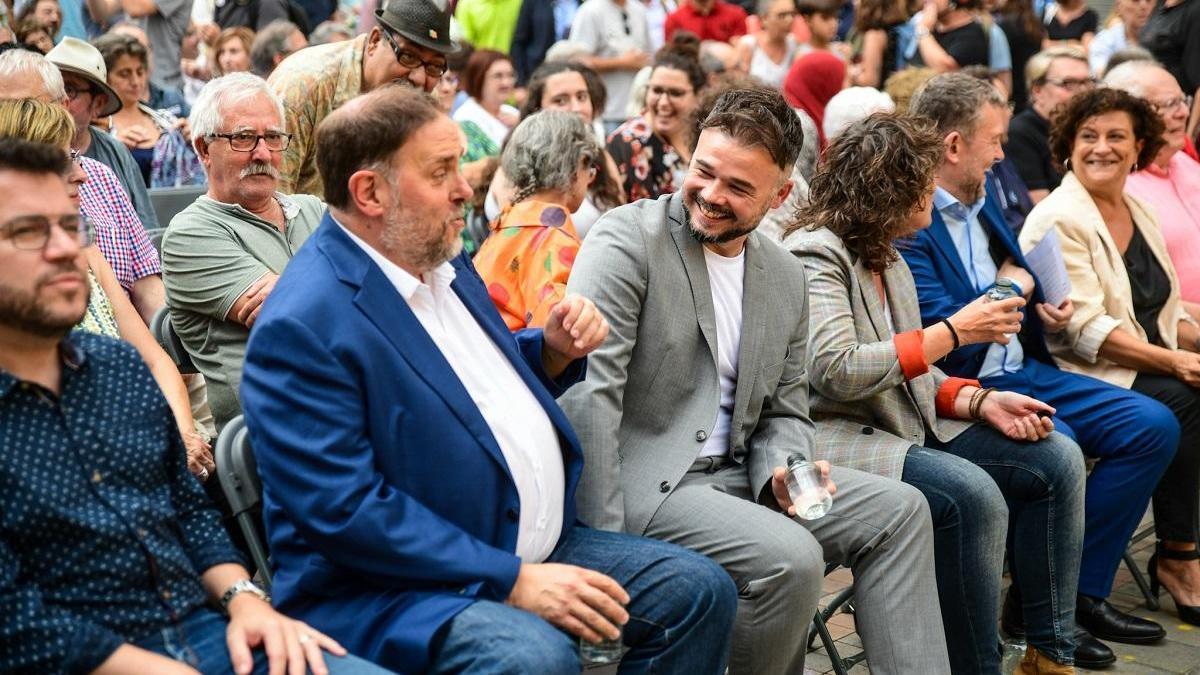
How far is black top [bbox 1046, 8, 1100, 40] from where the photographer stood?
36.6 feet

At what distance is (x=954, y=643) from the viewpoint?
3.62 m

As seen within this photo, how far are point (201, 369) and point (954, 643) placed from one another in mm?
2191

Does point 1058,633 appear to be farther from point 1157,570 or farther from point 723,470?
point 723,470

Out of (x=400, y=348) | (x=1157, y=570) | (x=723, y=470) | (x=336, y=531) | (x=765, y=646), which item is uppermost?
(x=400, y=348)

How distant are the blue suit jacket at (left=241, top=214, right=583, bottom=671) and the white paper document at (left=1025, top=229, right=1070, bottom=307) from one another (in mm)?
2646

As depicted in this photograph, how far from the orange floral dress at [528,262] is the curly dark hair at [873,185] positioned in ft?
2.78

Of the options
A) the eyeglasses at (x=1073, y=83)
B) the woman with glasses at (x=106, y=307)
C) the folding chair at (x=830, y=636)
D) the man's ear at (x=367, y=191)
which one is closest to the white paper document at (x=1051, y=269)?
the folding chair at (x=830, y=636)

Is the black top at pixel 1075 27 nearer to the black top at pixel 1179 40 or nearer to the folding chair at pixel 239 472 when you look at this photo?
the black top at pixel 1179 40

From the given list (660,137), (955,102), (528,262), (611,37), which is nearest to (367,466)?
(528,262)

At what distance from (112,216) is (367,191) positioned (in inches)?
59.0

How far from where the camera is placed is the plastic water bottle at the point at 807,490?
10.3ft

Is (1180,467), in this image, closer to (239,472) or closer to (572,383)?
(572,383)

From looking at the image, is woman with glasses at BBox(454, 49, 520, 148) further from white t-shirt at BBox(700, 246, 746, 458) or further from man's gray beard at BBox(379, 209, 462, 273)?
man's gray beard at BBox(379, 209, 462, 273)

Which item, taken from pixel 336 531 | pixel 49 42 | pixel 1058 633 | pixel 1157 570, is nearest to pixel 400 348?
pixel 336 531
